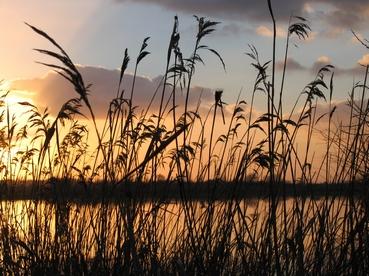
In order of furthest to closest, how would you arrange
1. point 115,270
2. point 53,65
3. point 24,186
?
1. point 24,186
2. point 115,270
3. point 53,65

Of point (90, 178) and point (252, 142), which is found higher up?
point (252, 142)

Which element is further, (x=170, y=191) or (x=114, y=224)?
(x=114, y=224)

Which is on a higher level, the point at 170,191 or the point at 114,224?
the point at 170,191

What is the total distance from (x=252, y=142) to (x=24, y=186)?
2.66 meters

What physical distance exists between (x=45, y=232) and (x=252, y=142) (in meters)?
1.75

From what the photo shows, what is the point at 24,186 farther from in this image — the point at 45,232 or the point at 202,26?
the point at 202,26

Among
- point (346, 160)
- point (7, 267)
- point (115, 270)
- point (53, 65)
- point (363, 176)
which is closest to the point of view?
point (53, 65)

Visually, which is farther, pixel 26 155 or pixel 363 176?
pixel 26 155

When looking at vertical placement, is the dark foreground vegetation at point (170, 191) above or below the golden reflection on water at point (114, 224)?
above

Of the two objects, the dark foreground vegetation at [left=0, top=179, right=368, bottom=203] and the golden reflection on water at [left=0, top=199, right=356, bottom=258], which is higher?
the dark foreground vegetation at [left=0, top=179, right=368, bottom=203]

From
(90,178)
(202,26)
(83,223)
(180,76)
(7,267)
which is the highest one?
(202,26)

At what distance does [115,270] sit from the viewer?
2814 mm

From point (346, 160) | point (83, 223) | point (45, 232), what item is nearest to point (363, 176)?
point (346, 160)

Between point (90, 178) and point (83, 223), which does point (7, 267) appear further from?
point (90, 178)
